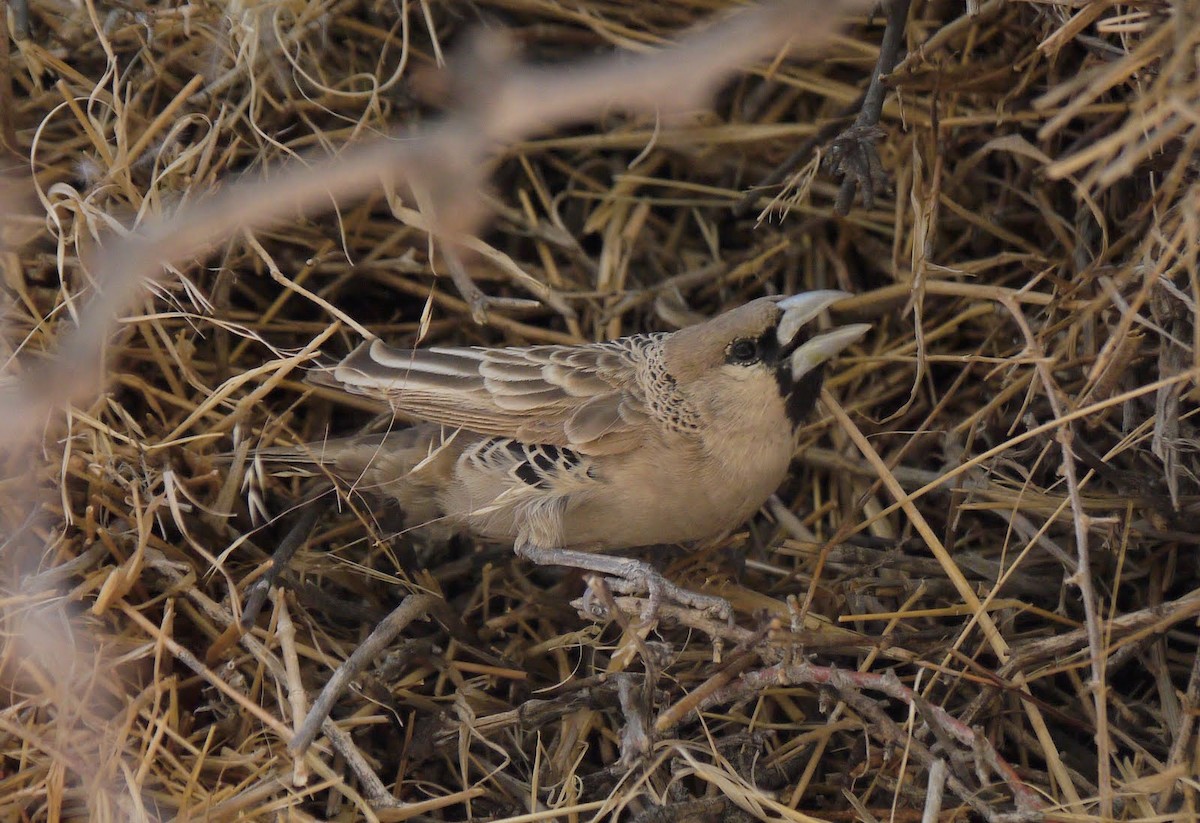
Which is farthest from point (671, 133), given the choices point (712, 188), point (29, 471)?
point (29, 471)

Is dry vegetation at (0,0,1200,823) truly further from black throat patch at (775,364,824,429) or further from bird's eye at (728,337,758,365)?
bird's eye at (728,337,758,365)

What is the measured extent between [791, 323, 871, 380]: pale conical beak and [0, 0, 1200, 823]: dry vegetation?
21cm

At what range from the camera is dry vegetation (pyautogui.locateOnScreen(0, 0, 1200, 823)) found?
2240 mm

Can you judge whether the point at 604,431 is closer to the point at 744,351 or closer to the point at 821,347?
the point at 744,351

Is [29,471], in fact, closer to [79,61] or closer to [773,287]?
[79,61]

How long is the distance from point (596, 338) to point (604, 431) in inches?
24.9

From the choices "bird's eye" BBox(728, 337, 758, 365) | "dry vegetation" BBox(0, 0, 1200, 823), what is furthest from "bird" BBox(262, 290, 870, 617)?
"dry vegetation" BBox(0, 0, 1200, 823)

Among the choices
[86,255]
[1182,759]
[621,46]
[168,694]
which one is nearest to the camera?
[1182,759]

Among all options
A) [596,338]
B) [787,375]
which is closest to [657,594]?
[787,375]

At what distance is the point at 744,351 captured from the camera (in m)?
2.66

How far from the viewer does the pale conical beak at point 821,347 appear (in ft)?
8.47

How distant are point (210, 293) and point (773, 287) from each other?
1.48 meters

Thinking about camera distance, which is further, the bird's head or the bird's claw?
the bird's head

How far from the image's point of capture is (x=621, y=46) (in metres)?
3.23
